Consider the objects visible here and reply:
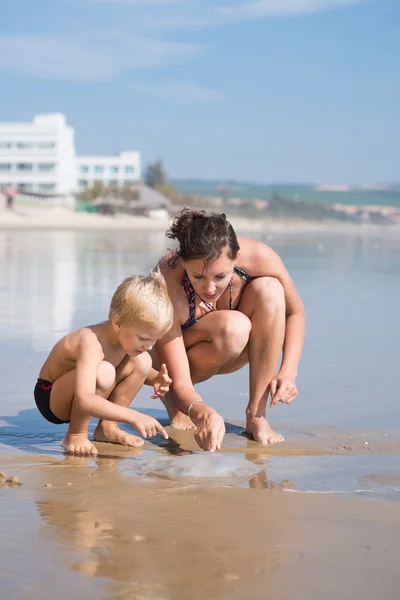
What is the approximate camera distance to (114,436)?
3.54 meters

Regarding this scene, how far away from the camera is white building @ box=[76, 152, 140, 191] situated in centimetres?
8975

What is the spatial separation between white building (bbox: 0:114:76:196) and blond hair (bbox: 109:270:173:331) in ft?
256

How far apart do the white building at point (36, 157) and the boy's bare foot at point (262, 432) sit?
256 feet

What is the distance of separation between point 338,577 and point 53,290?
756 cm

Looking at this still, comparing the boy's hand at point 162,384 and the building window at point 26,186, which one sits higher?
the boy's hand at point 162,384

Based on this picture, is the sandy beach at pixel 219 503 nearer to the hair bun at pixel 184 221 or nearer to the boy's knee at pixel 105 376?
the boy's knee at pixel 105 376

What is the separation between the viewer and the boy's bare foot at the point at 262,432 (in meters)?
3.63

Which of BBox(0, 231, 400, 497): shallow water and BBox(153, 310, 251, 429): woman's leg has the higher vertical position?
BBox(153, 310, 251, 429): woman's leg

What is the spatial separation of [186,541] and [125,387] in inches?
52.6

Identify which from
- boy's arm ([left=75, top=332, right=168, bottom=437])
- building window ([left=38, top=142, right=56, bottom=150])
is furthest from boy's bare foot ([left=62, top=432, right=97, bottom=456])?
building window ([left=38, top=142, right=56, bottom=150])

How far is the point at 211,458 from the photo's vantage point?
3.21m

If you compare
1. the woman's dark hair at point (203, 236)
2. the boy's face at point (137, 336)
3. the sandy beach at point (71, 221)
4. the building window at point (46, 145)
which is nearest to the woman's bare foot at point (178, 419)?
the boy's face at point (137, 336)

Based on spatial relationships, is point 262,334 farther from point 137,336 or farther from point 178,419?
point 137,336

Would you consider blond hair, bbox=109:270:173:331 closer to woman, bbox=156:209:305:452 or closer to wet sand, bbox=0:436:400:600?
woman, bbox=156:209:305:452
